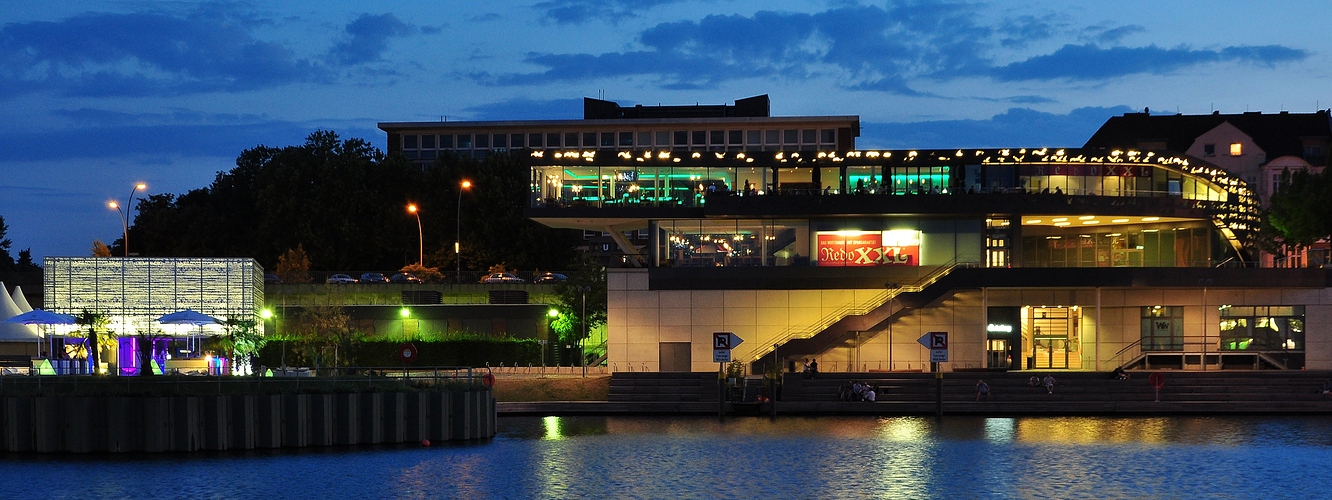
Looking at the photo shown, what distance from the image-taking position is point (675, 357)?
72.3m

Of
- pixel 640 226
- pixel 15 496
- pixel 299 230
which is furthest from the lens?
pixel 299 230

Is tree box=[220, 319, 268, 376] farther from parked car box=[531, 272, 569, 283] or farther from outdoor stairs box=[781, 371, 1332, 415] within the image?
parked car box=[531, 272, 569, 283]

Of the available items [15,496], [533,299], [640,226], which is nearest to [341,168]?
[533,299]

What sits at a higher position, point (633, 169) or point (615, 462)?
point (633, 169)

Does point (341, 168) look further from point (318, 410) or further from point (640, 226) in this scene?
point (318, 410)

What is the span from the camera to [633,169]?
2904 inches

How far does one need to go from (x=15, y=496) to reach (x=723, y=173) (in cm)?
4135

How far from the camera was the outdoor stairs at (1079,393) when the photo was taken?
62.0 m

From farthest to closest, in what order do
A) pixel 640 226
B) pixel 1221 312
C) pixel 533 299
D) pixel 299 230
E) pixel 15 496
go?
pixel 299 230 < pixel 533 299 < pixel 640 226 < pixel 1221 312 < pixel 15 496

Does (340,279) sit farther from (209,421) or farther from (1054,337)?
(209,421)

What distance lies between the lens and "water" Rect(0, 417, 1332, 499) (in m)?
39.6

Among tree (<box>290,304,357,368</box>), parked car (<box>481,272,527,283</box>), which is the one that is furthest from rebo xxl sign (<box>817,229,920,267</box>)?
parked car (<box>481,272,527,283</box>)

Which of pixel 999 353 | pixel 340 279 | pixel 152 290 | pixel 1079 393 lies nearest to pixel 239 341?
pixel 152 290

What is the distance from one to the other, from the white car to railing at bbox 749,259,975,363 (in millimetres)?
31486
